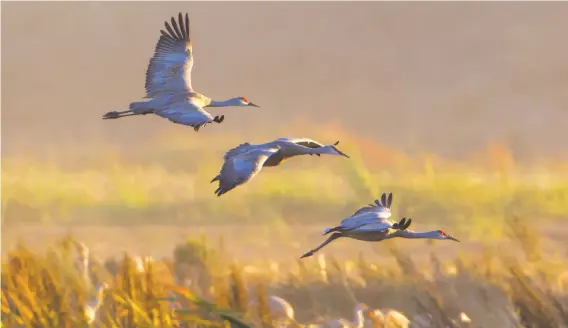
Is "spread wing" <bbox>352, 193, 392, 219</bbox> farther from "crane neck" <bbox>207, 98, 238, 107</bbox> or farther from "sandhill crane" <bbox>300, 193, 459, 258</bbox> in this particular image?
"crane neck" <bbox>207, 98, 238, 107</bbox>

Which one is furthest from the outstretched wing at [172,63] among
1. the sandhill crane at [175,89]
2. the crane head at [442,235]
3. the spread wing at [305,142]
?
the crane head at [442,235]

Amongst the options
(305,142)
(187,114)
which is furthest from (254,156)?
(187,114)

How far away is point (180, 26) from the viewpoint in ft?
52.1

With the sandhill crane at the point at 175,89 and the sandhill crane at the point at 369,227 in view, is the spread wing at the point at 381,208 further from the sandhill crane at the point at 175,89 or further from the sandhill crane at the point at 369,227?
the sandhill crane at the point at 175,89

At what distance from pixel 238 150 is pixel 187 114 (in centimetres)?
127

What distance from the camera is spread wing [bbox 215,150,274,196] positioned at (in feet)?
38.9

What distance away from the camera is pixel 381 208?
14.1 metres

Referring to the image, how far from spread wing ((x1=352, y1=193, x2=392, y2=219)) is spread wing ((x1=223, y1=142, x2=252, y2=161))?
1958mm

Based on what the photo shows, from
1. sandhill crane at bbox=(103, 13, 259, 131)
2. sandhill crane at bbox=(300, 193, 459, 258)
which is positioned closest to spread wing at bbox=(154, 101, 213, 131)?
sandhill crane at bbox=(103, 13, 259, 131)

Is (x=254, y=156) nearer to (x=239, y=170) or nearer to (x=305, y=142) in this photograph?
(x=239, y=170)

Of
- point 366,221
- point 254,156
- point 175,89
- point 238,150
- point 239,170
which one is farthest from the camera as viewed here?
point 175,89

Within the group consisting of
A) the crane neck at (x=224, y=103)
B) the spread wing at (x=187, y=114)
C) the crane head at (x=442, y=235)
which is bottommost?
the crane head at (x=442, y=235)

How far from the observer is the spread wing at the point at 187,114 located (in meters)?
12.9

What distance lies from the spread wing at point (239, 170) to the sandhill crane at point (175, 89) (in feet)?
2.17
